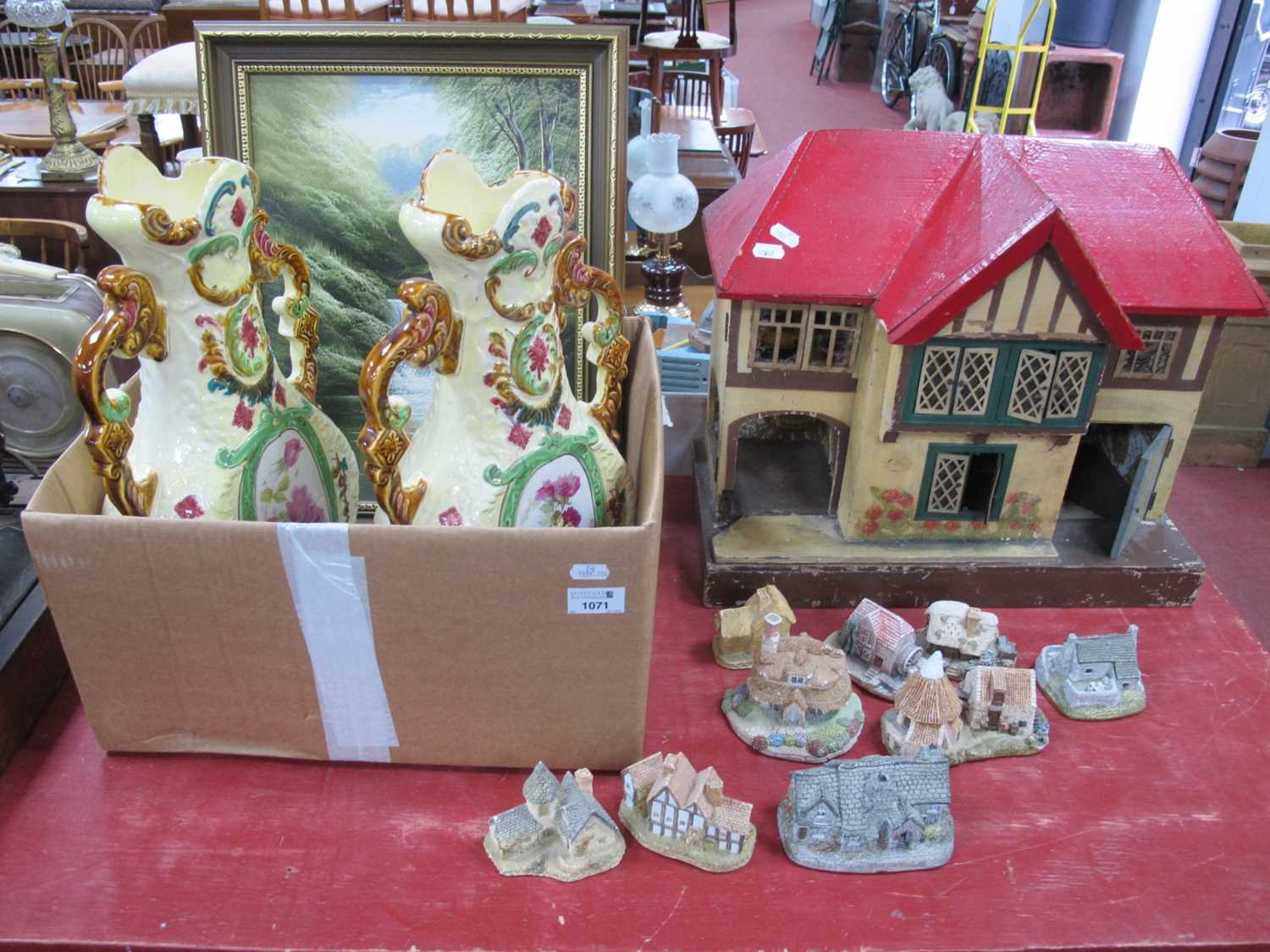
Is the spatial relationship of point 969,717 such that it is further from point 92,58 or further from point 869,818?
point 92,58

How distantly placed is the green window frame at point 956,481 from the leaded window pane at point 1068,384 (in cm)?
7

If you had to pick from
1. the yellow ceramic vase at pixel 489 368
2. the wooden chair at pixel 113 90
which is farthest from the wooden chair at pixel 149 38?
the yellow ceramic vase at pixel 489 368

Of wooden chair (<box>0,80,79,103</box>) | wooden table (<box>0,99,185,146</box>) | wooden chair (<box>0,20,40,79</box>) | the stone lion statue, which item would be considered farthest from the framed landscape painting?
wooden chair (<box>0,20,40,79</box>)

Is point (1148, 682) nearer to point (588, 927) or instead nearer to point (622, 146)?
point (588, 927)

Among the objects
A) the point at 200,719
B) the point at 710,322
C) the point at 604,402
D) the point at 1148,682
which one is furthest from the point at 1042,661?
the point at 200,719

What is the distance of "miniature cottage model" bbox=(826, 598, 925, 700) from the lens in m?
1.18

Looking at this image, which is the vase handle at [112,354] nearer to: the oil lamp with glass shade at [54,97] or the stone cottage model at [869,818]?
the stone cottage model at [869,818]

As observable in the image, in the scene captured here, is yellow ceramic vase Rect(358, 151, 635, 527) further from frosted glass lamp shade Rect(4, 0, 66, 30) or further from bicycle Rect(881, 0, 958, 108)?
bicycle Rect(881, 0, 958, 108)

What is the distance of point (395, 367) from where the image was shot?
2.93 feet

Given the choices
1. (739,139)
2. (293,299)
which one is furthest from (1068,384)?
(739,139)

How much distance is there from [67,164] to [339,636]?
243 cm

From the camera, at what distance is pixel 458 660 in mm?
988

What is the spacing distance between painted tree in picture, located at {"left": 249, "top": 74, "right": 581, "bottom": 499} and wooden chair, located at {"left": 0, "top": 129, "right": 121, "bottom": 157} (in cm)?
229

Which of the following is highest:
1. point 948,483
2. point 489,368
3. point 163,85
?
point 489,368
